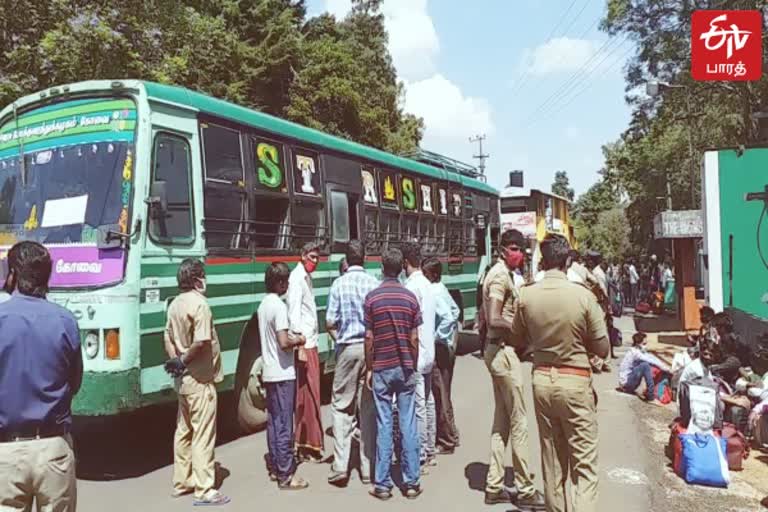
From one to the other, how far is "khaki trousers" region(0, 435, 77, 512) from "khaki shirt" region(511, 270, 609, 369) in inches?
118

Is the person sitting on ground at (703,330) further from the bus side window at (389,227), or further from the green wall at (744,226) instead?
the green wall at (744,226)

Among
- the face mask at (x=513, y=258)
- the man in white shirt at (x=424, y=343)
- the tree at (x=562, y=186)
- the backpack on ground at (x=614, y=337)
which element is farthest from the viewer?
the tree at (x=562, y=186)

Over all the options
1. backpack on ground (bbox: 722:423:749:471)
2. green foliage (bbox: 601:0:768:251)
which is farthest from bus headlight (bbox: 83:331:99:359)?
green foliage (bbox: 601:0:768:251)

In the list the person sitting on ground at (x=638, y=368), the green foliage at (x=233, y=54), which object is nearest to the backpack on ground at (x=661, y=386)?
the person sitting on ground at (x=638, y=368)

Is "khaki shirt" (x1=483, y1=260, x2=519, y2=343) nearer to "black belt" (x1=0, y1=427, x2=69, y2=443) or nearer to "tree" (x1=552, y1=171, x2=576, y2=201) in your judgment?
"black belt" (x1=0, y1=427, x2=69, y2=443)

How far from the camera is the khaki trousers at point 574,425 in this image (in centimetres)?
483

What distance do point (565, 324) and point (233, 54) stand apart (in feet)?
82.3

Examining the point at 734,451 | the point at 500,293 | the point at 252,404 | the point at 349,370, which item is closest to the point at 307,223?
the point at 252,404

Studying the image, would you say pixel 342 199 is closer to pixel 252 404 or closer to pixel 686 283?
pixel 252 404

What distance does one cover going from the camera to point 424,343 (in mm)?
6660

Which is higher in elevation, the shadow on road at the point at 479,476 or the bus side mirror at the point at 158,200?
the bus side mirror at the point at 158,200

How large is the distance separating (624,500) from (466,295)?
9.01 metres

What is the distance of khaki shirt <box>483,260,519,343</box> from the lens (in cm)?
594

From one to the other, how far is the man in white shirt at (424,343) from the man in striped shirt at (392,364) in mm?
452
